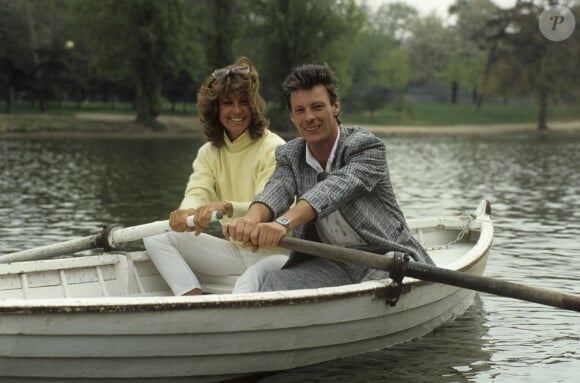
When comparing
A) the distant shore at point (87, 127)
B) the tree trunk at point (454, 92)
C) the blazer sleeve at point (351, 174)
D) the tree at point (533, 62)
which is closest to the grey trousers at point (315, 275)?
the blazer sleeve at point (351, 174)

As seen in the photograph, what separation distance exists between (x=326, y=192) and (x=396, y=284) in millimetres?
815

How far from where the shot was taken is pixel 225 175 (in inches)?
272

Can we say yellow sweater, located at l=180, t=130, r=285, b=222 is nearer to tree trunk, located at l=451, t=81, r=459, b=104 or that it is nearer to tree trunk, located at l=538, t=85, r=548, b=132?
tree trunk, located at l=538, t=85, r=548, b=132

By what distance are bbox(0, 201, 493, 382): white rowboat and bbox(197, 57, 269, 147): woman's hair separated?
1104 mm

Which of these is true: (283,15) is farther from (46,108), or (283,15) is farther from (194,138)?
(46,108)

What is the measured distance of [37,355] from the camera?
17.3 feet

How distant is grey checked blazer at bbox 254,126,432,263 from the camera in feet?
19.4

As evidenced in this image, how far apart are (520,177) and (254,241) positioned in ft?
61.2

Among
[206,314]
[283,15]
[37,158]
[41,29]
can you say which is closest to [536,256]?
[206,314]

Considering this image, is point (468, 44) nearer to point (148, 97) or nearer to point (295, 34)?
point (295, 34)

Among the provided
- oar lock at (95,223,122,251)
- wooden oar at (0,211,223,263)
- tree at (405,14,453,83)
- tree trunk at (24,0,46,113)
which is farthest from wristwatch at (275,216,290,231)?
tree at (405,14,453,83)

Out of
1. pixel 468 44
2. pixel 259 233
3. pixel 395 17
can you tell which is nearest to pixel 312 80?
pixel 259 233

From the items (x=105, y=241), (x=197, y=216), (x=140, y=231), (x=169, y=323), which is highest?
(x=197, y=216)

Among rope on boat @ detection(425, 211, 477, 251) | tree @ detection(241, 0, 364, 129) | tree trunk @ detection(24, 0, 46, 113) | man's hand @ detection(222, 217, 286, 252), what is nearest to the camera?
man's hand @ detection(222, 217, 286, 252)
